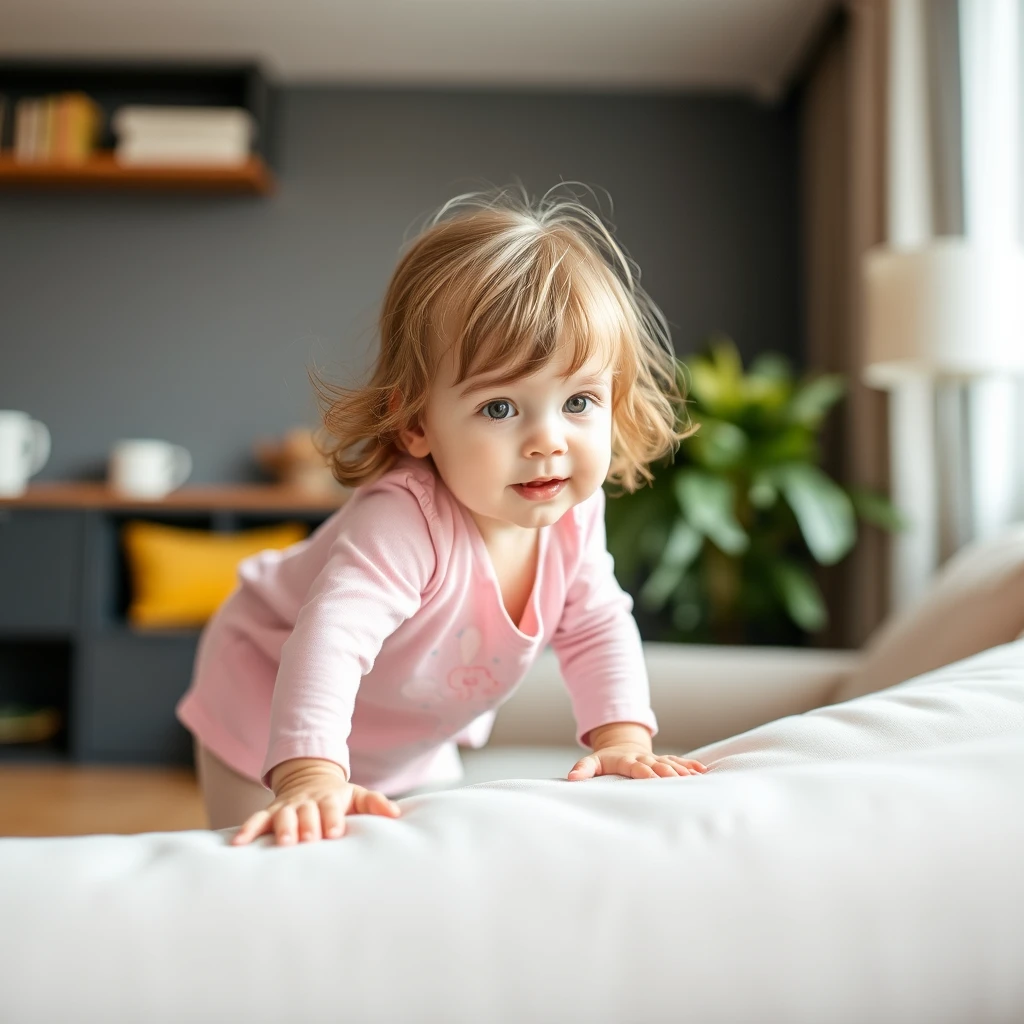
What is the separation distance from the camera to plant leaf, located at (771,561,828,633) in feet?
9.77

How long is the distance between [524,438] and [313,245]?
3333mm

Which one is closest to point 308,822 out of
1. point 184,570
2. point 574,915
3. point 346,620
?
point 574,915

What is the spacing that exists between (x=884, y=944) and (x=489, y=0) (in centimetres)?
346

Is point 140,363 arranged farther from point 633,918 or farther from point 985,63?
point 633,918

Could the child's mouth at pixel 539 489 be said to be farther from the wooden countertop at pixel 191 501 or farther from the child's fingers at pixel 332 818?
the wooden countertop at pixel 191 501

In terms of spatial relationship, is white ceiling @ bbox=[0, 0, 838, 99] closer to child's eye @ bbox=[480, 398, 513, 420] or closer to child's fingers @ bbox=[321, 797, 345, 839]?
child's eye @ bbox=[480, 398, 513, 420]

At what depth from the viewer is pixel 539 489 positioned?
2.99 ft

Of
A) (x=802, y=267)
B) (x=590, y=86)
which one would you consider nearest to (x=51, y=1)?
(x=590, y=86)

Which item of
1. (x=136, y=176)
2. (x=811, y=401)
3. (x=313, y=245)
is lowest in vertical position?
(x=811, y=401)

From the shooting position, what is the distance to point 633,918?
40cm

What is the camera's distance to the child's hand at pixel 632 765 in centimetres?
70

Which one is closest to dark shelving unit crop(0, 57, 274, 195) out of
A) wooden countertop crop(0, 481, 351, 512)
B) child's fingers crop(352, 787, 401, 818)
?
wooden countertop crop(0, 481, 351, 512)

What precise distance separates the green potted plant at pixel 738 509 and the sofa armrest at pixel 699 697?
0.98m

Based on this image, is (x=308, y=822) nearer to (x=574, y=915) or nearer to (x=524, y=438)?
(x=574, y=915)
